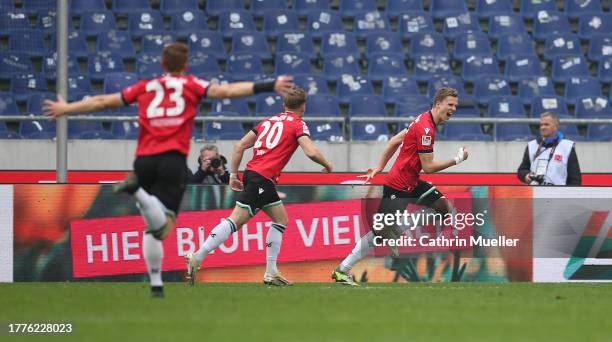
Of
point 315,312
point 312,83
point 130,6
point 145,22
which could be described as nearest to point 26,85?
point 145,22

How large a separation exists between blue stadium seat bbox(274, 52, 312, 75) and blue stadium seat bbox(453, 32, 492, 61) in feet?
8.84

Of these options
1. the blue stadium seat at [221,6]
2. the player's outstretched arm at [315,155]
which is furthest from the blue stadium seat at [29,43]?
the player's outstretched arm at [315,155]

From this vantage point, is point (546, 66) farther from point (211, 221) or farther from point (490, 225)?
point (211, 221)

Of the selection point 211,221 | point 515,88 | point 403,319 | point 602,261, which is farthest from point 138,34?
point 403,319

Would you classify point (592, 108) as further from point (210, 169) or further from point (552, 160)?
point (210, 169)

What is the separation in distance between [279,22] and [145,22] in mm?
2334

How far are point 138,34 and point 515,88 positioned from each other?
660 centimetres

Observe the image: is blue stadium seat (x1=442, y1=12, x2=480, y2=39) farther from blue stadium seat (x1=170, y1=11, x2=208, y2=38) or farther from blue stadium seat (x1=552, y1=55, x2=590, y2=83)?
blue stadium seat (x1=170, y1=11, x2=208, y2=38)

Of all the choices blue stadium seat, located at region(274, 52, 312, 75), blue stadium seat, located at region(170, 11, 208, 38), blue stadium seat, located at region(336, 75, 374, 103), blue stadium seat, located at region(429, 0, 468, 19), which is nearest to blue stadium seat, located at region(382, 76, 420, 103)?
blue stadium seat, located at region(336, 75, 374, 103)

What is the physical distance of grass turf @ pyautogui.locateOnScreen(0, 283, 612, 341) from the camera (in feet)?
23.4

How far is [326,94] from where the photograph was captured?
19312 mm

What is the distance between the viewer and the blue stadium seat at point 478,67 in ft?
68.1

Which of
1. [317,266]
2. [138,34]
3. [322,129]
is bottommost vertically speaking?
[317,266]

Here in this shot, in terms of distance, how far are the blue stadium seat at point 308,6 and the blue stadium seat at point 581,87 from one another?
448 centimetres
